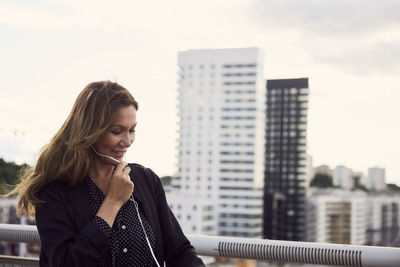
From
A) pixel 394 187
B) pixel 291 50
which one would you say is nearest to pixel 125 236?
pixel 291 50

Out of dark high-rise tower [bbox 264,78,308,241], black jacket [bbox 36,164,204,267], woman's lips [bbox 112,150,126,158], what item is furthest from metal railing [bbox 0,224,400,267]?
dark high-rise tower [bbox 264,78,308,241]

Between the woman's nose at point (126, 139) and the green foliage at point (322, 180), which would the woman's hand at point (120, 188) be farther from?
the green foliage at point (322, 180)

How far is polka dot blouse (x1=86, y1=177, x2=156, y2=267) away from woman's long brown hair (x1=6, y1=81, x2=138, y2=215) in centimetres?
9

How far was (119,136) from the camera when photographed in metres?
1.84

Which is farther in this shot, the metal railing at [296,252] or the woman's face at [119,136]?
the metal railing at [296,252]

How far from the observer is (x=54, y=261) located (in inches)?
67.1

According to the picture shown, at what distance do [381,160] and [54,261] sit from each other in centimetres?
11291

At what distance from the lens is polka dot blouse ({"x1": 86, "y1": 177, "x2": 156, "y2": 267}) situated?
5.81 ft

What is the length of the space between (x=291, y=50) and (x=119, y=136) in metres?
115

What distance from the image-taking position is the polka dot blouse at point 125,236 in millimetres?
1771

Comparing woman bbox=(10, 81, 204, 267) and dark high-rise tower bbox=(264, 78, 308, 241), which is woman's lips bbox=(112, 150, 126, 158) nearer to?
woman bbox=(10, 81, 204, 267)

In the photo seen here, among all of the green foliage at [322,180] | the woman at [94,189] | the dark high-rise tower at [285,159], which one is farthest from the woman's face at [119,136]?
the green foliage at [322,180]

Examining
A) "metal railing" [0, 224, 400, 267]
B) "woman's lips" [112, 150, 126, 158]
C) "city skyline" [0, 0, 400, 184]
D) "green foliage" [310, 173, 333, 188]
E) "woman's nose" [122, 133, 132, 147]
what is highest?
"city skyline" [0, 0, 400, 184]

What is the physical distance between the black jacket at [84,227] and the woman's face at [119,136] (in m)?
0.13
